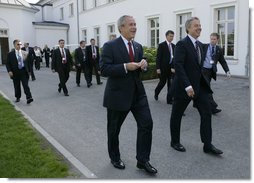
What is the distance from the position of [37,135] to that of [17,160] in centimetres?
143

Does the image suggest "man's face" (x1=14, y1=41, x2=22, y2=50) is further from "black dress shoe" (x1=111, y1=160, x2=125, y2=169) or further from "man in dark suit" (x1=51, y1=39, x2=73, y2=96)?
"black dress shoe" (x1=111, y1=160, x2=125, y2=169)

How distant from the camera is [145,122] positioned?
457 cm

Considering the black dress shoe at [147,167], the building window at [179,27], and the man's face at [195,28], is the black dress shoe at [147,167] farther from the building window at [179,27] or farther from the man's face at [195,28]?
the building window at [179,27]

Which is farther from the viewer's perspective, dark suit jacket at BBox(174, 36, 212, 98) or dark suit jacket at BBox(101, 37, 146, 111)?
dark suit jacket at BBox(174, 36, 212, 98)

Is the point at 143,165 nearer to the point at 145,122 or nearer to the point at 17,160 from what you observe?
the point at 145,122

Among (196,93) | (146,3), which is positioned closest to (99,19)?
(146,3)

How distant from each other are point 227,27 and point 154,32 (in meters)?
7.02

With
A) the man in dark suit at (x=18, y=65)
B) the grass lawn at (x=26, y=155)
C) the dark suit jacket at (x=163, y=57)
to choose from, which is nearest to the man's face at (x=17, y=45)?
the man in dark suit at (x=18, y=65)

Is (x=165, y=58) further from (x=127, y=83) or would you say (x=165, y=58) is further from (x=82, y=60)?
(x=82, y=60)

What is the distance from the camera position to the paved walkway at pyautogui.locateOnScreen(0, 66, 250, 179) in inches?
184

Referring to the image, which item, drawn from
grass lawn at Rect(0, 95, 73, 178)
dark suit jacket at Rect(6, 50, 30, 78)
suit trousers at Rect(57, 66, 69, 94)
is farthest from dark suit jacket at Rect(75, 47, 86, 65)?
grass lawn at Rect(0, 95, 73, 178)

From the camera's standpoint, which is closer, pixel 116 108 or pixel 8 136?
pixel 116 108

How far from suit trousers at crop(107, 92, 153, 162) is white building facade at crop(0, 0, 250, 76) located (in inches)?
422

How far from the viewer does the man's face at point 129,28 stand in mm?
4511
